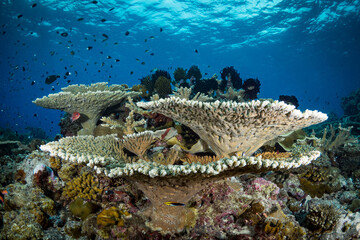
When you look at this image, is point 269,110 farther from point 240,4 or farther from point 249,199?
point 240,4

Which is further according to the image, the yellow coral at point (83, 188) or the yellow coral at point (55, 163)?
the yellow coral at point (55, 163)

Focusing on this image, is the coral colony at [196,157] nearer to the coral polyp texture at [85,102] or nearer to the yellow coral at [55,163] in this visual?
the yellow coral at [55,163]

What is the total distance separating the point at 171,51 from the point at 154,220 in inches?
2070

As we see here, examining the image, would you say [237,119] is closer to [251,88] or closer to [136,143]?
[136,143]

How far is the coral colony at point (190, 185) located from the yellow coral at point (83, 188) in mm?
20

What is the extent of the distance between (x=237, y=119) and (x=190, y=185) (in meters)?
1.16

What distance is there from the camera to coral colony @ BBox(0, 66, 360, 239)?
7.98 feet

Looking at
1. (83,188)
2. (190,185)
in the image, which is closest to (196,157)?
(190,185)

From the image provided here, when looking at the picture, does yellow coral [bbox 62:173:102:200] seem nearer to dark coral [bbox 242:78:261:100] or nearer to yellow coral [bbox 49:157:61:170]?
yellow coral [bbox 49:157:61:170]

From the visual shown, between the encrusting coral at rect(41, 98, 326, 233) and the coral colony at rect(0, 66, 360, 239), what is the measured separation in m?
0.01

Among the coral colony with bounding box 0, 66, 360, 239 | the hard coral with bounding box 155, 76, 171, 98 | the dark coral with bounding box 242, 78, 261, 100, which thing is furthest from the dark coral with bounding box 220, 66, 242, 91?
the coral colony with bounding box 0, 66, 360, 239

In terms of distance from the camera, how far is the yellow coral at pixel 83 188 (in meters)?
3.65

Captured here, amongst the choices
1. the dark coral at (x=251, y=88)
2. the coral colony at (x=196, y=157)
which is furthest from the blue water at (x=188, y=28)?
the coral colony at (x=196, y=157)

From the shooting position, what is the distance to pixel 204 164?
7.82 feet
